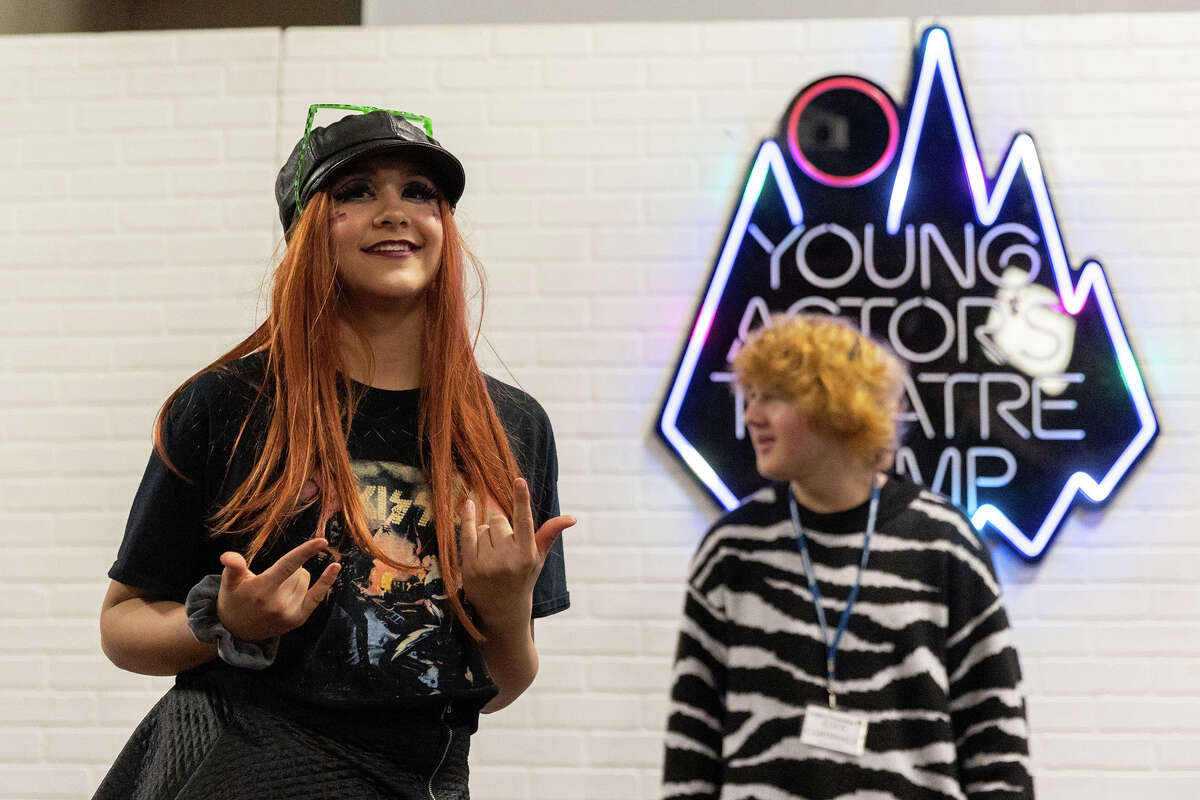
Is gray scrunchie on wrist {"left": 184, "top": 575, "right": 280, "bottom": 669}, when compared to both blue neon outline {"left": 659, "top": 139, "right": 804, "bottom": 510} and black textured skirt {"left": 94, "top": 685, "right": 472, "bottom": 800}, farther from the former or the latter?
blue neon outline {"left": 659, "top": 139, "right": 804, "bottom": 510}

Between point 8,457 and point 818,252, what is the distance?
7.49 ft

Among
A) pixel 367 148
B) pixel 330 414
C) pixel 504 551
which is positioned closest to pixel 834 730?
pixel 504 551

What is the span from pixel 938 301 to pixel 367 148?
2.22 m

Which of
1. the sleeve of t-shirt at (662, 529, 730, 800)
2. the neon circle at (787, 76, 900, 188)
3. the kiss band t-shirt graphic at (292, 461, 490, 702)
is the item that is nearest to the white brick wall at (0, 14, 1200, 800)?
the neon circle at (787, 76, 900, 188)

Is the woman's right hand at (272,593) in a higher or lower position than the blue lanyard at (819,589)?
higher

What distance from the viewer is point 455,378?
1.36 metres

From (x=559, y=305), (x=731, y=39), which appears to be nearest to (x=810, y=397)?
(x=559, y=305)

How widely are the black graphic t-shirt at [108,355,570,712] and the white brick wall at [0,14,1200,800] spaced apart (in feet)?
6.33

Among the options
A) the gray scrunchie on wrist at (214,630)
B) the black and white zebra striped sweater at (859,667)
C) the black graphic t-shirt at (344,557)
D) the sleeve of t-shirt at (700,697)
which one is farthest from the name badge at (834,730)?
the gray scrunchie on wrist at (214,630)

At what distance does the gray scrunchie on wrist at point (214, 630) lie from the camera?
1.16 m

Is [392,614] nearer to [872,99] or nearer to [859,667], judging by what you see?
[859,667]

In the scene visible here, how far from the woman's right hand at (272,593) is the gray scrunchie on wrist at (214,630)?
0.08 ft

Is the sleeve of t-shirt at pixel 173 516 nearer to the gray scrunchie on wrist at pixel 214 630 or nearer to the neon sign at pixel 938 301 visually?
the gray scrunchie on wrist at pixel 214 630

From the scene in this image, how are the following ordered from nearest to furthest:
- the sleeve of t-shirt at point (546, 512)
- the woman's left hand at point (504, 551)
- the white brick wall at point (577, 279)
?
the woman's left hand at point (504, 551), the sleeve of t-shirt at point (546, 512), the white brick wall at point (577, 279)
